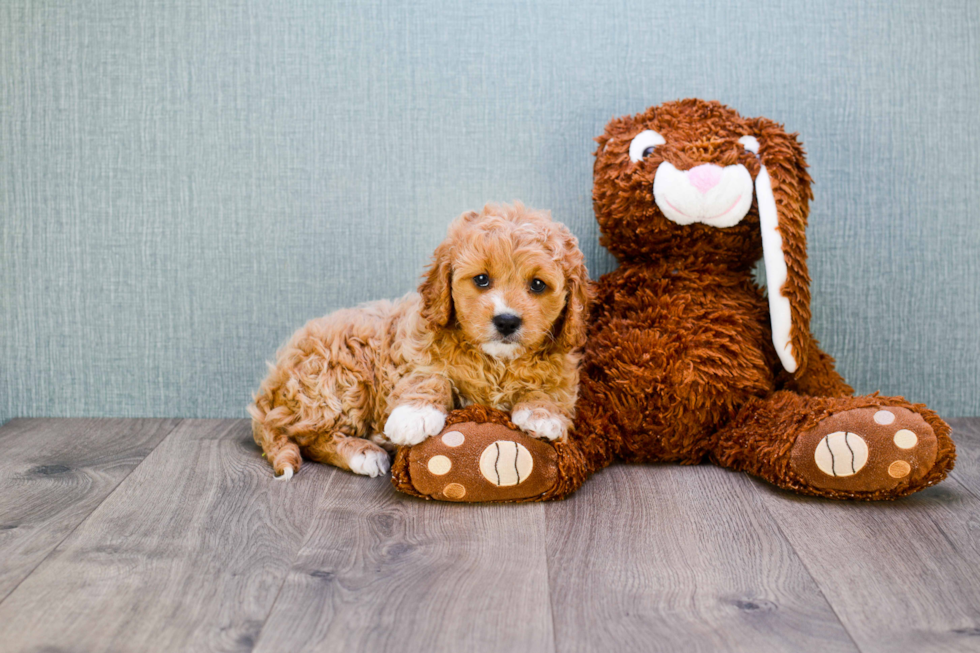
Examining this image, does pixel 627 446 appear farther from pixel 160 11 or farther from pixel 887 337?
pixel 160 11

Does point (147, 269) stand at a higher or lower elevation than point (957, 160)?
lower

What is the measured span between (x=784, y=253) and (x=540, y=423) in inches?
25.1

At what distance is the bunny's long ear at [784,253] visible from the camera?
1.63 metres

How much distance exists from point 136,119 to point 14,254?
1.61 ft

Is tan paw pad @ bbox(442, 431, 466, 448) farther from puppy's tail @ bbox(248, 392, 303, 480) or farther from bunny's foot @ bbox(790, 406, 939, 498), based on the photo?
bunny's foot @ bbox(790, 406, 939, 498)

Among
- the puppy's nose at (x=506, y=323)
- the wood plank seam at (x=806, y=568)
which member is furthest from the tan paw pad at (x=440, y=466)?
the wood plank seam at (x=806, y=568)

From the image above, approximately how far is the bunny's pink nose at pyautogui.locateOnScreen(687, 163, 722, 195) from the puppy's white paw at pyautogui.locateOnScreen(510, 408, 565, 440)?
59cm

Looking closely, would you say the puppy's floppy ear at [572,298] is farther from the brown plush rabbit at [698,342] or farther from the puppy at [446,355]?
the brown plush rabbit at [698,342]

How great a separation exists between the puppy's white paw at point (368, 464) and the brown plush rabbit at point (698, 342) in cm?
17

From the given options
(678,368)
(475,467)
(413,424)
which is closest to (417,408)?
(413,424)

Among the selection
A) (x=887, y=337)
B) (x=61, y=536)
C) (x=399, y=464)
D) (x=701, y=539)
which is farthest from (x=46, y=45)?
(x=887, y=337)

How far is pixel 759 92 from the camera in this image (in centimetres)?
202

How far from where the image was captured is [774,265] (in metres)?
1.63

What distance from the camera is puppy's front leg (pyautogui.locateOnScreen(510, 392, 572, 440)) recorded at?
1.52m
